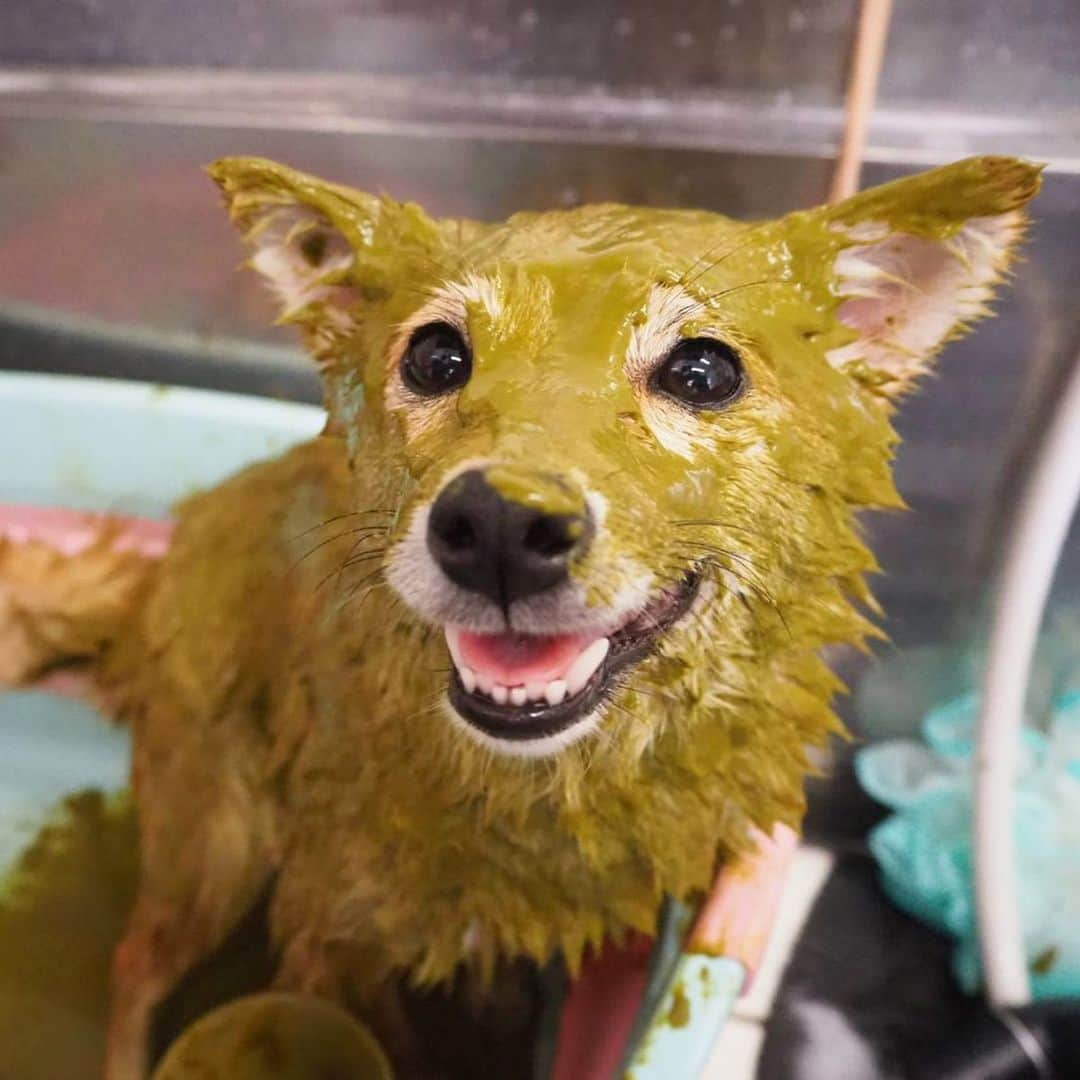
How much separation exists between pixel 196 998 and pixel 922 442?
1.10m

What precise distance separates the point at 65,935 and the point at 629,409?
1102 millimetres

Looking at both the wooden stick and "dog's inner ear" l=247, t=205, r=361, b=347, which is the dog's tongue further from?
the wooden stick

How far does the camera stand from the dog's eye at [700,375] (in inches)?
26.7

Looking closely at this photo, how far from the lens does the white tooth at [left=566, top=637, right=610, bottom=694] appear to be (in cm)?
64

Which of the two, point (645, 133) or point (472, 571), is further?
point (645, 133)

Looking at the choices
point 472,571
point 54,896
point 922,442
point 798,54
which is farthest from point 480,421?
point 54,896

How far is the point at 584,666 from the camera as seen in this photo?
65 centimetres

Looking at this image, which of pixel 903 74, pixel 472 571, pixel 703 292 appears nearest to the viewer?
pixel 472 571

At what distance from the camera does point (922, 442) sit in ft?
4.22

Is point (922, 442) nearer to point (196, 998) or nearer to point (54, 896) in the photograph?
point (196, 998)

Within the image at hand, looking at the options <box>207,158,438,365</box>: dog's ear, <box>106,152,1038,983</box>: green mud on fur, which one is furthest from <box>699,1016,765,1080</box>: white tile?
<box>207,158,438,365</box>: dog's ear

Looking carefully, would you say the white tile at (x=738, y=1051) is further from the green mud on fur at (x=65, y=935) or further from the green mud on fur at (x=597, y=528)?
the green mud on fur at (x=65, y=935)

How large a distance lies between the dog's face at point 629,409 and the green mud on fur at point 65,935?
0.86 m

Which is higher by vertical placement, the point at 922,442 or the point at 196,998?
the point at 922,442
